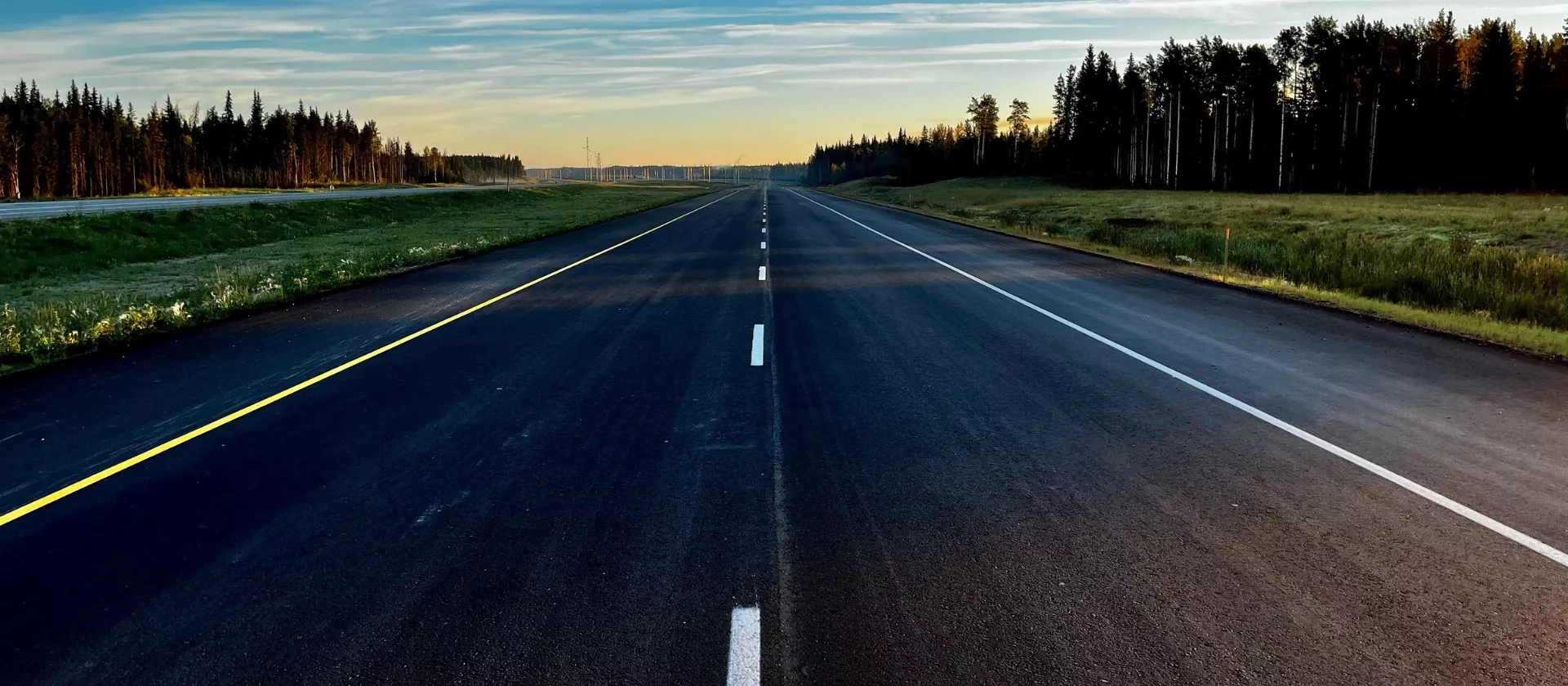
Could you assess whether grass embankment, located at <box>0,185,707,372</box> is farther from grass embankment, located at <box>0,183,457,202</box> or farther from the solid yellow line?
grass embankment, located at <box>0,183,457,202</box>

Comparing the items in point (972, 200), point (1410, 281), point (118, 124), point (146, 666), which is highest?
point (118, 124)

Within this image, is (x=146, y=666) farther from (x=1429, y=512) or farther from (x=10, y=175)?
(x=10, y=175)

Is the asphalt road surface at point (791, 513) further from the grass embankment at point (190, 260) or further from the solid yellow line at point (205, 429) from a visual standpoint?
the grass embankment at point (190, 260)

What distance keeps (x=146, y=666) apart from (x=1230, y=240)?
26.6 meters

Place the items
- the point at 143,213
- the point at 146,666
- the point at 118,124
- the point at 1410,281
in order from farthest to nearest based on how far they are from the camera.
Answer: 1. the point at 118,124
2. the point at 143,213
3. the point at 1410,281
4. the point at 146,666

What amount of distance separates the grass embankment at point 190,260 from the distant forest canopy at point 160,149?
169ft

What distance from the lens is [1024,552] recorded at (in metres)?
4.10

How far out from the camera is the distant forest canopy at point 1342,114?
5688cm

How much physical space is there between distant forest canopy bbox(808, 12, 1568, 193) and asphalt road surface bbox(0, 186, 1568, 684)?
62.8 metres

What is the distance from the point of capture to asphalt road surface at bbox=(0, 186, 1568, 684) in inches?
129

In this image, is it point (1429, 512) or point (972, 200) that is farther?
point (972, 200)

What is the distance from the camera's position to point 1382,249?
19922 mm

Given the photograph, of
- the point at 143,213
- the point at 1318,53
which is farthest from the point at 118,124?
the point at 1318,53

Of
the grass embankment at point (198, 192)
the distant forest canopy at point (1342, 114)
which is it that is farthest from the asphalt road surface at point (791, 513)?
the distant forest canopy at point (1342, 114)
